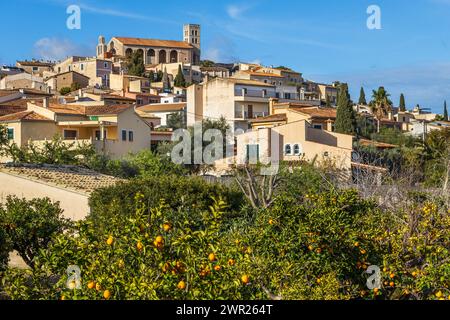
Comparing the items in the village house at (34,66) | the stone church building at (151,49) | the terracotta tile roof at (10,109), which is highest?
the stone church building at (151,49)

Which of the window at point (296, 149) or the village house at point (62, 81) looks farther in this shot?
the village house at point (62, 81)

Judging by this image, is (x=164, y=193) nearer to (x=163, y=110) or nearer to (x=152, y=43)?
(x=163, y=110)

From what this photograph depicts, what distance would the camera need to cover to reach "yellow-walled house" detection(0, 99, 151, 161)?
151 ft

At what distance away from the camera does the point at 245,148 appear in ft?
148

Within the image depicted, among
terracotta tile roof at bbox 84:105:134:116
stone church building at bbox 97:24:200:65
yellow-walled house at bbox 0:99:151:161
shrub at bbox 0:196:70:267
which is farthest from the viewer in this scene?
stone church building at bbox 97:24:200:65

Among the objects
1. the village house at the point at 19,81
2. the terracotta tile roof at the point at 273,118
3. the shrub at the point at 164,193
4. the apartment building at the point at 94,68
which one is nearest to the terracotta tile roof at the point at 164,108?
the terracotta tile roof at the point at 273,118

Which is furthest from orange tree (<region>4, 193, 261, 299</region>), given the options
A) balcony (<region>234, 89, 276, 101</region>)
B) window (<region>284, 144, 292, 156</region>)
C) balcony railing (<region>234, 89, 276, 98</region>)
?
balcony railing (<region>234, 89, 276, 98</region>)

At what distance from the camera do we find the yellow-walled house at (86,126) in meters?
46.0

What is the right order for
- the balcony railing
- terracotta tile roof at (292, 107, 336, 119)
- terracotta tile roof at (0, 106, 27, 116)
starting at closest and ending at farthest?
terracotta tile roof at (0, 106, 27, 116) < terracotta tile roof at (292, 107, 336, 119) < the balcony railing

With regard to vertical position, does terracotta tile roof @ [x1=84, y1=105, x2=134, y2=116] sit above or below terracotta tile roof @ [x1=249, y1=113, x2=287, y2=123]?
above


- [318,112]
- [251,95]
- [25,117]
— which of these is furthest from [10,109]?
[318,112]

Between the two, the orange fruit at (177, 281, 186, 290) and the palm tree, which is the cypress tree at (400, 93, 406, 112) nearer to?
the palm tree

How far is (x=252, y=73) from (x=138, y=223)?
92829 mm

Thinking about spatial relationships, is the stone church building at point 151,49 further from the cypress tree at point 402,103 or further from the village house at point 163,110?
the village house at point 163,110
